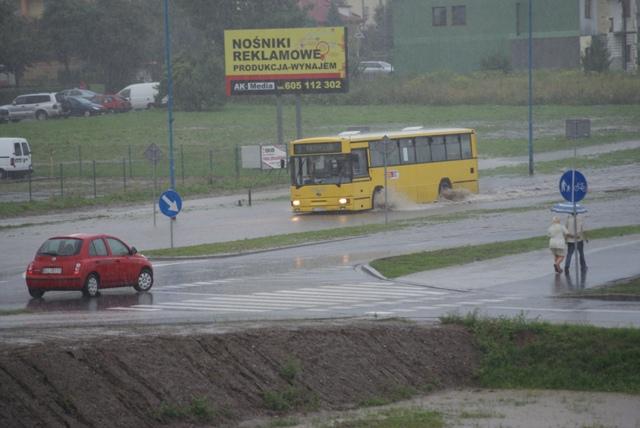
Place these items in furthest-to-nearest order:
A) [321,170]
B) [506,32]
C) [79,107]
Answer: [506,32]
[79,107]
[321,170]

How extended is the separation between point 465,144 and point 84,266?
2822 centimetres

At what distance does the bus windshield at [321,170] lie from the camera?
1959 inches

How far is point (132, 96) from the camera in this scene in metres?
106

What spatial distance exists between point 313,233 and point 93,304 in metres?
15.2

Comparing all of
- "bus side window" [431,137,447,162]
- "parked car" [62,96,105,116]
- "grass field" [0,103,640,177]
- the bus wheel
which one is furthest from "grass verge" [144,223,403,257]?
"parked car" [62,96,105,116]

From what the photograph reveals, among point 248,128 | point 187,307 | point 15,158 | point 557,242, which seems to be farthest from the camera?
point 248,128

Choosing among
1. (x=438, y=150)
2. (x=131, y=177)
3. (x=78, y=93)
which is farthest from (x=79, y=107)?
(x=438, y=150)

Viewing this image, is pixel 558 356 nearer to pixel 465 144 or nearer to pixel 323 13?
pixel 465 144

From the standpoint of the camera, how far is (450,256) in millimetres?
35875

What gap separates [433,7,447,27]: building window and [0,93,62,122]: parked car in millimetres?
32912

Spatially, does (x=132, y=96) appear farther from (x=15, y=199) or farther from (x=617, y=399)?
(x=617, y=399)

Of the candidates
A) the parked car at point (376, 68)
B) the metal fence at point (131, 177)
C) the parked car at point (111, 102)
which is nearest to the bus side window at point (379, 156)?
the metal fence at point (131, 177)

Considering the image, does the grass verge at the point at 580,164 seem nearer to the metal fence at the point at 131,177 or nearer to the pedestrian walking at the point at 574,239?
the metal fence at the point at 131,177

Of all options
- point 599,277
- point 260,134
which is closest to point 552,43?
point 260,134
